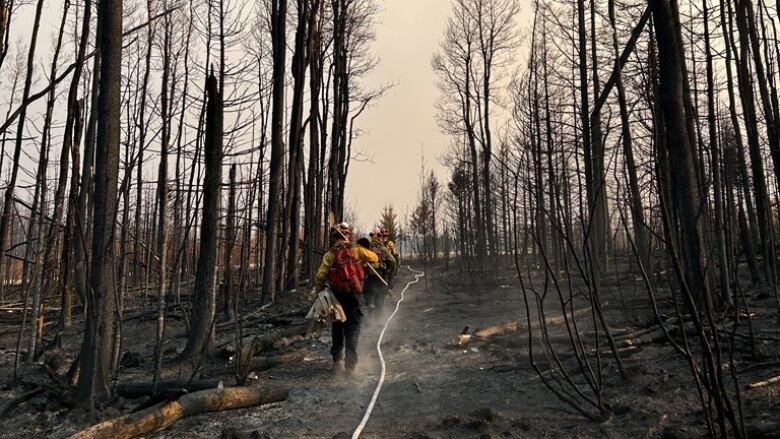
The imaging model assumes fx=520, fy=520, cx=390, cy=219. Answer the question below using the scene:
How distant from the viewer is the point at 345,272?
254 inches

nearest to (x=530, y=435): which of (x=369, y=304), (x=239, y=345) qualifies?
(x=239, y=345)

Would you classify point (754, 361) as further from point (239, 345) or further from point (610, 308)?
point (610, 308)

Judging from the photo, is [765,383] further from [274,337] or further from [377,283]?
[377,283]

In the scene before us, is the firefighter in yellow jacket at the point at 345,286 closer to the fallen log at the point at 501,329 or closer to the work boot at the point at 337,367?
the work boot at the point at 337,367

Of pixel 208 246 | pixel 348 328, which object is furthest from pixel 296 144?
pixel 348 328

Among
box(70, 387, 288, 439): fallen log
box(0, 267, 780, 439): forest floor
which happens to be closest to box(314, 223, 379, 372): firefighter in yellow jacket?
box(0, 267, 780, 439): forest floor

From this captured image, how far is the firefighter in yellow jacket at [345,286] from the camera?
245 inches

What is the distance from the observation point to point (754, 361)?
15.5 ft

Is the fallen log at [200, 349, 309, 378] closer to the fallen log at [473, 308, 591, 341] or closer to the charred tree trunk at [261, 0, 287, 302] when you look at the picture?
the fallen log at [473, 308, 591, 341]

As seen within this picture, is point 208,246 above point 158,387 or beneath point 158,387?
above

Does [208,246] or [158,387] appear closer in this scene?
[158,387]

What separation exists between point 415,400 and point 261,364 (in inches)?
98.6

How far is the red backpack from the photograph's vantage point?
641 centimetres

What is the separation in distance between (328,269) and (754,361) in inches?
178
